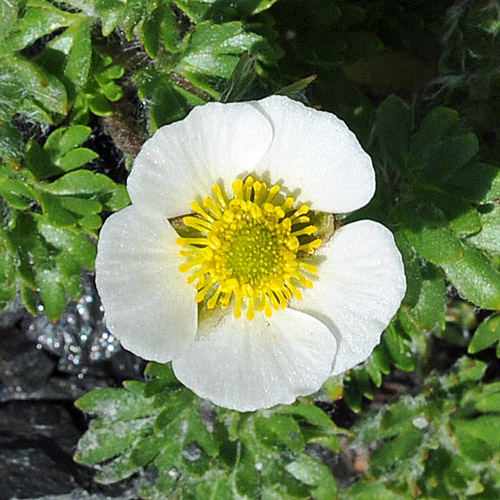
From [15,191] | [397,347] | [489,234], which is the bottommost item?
[397,347]

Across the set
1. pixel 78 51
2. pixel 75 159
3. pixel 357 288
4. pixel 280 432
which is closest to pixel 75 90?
pixel 78 51

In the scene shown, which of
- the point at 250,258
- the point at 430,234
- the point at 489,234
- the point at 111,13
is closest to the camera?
the point at 250,258

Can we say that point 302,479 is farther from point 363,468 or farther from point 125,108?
point 125,108

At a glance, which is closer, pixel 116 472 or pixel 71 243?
pixel 71 243

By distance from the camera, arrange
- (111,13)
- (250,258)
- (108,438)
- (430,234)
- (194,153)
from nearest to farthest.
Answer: (194,153)
(250,258)
(111,13)
(430,234)
(108,438)

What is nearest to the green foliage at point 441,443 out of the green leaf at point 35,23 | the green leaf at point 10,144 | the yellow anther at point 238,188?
the yellow anther at point 238,188

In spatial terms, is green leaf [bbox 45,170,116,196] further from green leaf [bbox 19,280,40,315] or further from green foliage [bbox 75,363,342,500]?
green foliage [bbox 75,363,342,500]

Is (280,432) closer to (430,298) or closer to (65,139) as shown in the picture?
(430,298)

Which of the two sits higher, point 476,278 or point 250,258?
point 250,258

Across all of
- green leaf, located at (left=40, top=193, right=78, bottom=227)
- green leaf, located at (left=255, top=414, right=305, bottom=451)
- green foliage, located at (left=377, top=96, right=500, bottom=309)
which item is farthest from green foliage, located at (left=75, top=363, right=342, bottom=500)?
green foliage, located at (left=377, top=96, right=500, bottom=309)
